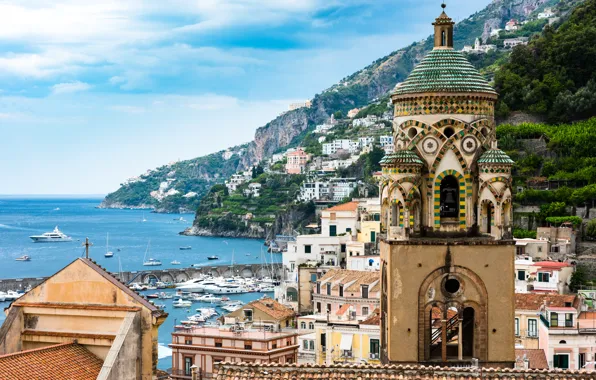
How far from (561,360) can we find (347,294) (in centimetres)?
1867

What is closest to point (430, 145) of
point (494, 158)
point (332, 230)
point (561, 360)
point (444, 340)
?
point (494, 158)

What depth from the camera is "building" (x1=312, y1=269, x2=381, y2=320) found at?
57.3 m

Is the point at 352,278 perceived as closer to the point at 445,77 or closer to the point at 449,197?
the point at 449,197

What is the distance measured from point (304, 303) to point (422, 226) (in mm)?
51265

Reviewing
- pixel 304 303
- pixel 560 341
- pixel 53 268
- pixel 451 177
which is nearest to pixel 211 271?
pixel 53 268

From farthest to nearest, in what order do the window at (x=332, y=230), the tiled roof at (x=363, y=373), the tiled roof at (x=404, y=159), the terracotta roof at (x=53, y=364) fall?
the window at (x=332, y=230) → the tiled roof at (x=404, y=159) → the tiled roof at (x=363, y=373) → the terracotta roof at (x=53, y=364)

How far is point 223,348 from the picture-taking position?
4644 cm

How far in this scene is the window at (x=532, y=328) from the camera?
4709 centimetres

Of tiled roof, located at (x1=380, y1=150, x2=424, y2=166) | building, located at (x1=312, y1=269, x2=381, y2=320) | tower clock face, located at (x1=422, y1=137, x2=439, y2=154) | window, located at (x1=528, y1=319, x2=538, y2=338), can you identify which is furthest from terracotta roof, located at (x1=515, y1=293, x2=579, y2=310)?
tiled roof, located at (x1=380, y1=150, x2=424, y2=166)

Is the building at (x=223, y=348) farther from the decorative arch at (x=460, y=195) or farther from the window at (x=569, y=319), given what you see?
the decorative arch at (x=460, y=195)

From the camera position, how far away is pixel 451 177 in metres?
21.1

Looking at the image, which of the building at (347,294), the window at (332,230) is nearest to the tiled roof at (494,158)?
the building at (347,294)

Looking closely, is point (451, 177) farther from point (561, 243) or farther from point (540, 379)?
point (561, 243)

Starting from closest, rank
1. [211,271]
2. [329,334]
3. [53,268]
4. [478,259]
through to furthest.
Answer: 1. [478,259]
2. [329,334]
3. [211,271]
4. [53,268]
